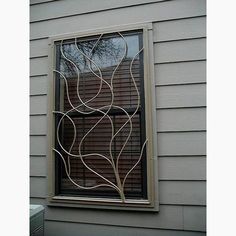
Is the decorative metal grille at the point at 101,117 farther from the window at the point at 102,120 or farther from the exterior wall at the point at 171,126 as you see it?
the exterior wall at the point at 171,126

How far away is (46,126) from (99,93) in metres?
0.53

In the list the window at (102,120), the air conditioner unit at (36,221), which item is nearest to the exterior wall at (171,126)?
the window at (102,120)

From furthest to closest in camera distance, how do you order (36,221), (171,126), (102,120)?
1. (102,120)
2. (171,126)
3. (36,221)

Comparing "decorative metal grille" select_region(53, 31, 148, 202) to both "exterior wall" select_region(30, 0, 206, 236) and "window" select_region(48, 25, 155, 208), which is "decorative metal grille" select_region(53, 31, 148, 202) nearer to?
"window" select_region(48, 25, 155, 208)

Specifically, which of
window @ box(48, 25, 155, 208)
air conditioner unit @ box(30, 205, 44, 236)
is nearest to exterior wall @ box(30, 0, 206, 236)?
window @ box(48, 25, 155, 208)

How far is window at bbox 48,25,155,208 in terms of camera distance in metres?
1.80

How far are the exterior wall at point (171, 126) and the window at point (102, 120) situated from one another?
11 centimetres

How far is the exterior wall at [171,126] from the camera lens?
5.52ft

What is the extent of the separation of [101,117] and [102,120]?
0.08 feet

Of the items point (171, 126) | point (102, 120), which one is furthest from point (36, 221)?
point (171, 126)

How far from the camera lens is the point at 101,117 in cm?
189

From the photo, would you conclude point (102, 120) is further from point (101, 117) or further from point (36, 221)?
point (36, 221)
